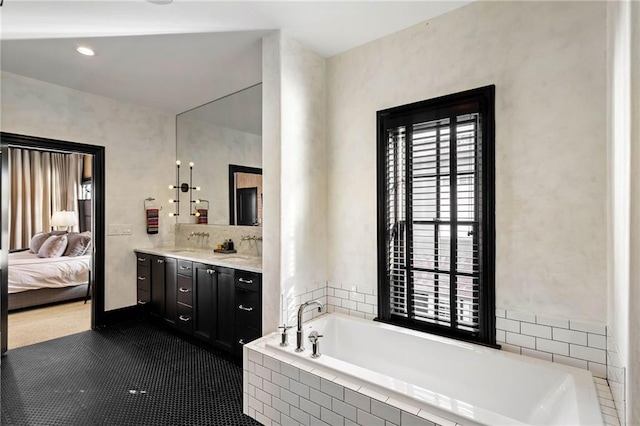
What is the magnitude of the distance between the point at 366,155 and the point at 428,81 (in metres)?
0.70

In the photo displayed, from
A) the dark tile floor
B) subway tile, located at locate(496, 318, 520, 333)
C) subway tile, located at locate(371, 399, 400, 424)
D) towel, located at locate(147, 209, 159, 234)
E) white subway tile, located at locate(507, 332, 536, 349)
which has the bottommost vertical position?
the dark tile floor

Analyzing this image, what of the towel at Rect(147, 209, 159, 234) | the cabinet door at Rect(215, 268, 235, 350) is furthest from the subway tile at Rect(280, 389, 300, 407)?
the towel at Rect(147, 209, 159, 234)

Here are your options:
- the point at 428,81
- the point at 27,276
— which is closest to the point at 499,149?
the point at 428,81

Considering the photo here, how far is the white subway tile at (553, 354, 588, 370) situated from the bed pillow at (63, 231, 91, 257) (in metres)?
6.18

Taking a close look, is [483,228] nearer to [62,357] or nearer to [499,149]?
[499,149]

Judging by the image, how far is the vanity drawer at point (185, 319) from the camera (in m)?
3.46

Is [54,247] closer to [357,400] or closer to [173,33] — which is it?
[173,33]

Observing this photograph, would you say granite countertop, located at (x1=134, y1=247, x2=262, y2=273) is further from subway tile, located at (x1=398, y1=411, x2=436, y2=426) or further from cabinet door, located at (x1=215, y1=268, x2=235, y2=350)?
subway tile, located at (x1=398, y1=411, x2=436, y2=426)

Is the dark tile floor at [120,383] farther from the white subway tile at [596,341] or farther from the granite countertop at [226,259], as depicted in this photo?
the white subway tile at [596,341]

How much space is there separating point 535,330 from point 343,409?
1.25m

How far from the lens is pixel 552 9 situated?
6.42 feet

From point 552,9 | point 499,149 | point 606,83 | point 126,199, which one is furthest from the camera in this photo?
point 126,199

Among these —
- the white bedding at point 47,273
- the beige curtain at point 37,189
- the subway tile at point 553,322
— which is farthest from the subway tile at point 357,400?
the beige curtain at point 37,189

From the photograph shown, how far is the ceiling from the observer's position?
2248 mm
